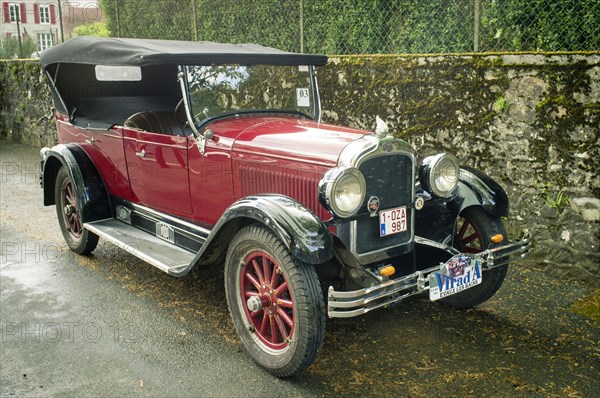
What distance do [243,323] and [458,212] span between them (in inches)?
64.1

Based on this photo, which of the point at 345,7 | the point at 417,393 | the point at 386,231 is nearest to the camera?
the point at 417,393

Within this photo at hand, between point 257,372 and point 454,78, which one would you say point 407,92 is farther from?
point 257,372

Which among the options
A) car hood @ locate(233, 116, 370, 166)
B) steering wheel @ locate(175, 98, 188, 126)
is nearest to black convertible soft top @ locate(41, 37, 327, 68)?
steering wheel @ locate(175, 98, 188, 126)

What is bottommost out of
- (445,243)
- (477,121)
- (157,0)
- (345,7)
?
(445,243)

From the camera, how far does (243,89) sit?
14.1 ft

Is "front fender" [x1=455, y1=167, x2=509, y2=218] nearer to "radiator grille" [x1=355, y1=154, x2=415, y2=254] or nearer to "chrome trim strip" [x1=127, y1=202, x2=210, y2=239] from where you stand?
"radiator grille" [x1=355, y1=154, x2=415, y2=254]

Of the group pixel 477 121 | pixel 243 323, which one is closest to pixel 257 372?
pixel 243 323

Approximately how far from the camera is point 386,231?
3.51 meters

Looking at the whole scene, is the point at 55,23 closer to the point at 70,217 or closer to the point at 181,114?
the point at 70,217

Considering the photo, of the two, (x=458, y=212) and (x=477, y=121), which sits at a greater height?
(x=477, y=121)

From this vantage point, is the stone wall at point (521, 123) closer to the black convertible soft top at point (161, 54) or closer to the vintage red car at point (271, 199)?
the vintage red car at point (271, 199)

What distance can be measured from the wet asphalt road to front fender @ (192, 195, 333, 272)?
767 millimetres

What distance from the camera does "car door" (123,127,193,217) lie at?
4.23 metres

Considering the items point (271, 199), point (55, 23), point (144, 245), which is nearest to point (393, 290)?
point (271, 199)
